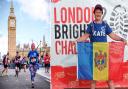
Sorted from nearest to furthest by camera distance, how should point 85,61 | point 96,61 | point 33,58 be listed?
point 96,61 < point 85,61 < point 33,58

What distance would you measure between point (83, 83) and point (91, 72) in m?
0.84

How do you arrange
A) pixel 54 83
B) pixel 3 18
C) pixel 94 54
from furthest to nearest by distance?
pixel 3 18 < pixel 54 83 < pixel 94 54

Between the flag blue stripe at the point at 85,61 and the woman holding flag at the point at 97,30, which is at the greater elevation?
the woman holding flag at the point at 97,30

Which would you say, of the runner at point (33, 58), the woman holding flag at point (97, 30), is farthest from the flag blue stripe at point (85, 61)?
the runner at point (33, 58)

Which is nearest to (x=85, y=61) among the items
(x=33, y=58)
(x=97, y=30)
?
(x=97, y=30)

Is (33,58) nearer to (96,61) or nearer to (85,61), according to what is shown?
(85,61)

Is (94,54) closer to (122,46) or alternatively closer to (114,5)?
(122,46)

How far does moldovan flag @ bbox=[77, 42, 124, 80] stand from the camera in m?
8.56

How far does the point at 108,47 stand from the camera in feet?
28.5

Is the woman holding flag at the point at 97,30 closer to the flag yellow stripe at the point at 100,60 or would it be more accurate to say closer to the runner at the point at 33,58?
the flag yellow stripe at the point at 100,60

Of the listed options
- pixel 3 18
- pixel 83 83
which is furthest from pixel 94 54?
pixel 3 18

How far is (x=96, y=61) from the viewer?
855 centimetres

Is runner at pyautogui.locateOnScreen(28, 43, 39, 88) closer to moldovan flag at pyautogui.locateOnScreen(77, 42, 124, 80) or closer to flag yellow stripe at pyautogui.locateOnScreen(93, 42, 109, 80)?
moldovan flag at pyautogui.locateOnScreen(77, 42, 124, 80)

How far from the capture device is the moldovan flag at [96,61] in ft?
28.1
